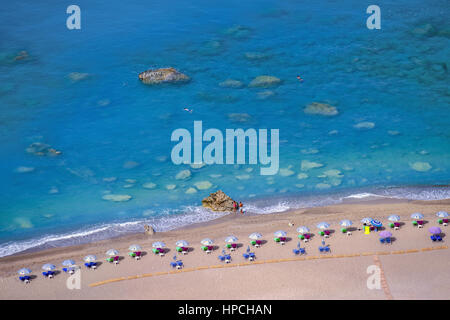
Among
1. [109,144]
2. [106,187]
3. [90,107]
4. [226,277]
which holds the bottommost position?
[226,277]

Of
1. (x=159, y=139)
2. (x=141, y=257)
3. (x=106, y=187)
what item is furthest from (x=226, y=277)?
(x=159, y=139)

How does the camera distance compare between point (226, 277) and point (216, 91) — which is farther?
point (216, 91)

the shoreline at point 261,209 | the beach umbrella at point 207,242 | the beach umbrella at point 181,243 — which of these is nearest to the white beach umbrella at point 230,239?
the beach umbrella at point 207,242

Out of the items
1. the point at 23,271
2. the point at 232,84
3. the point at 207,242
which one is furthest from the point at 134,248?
the point at 232,84

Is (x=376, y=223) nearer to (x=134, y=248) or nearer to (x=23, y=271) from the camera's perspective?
(x=134, y=248)
